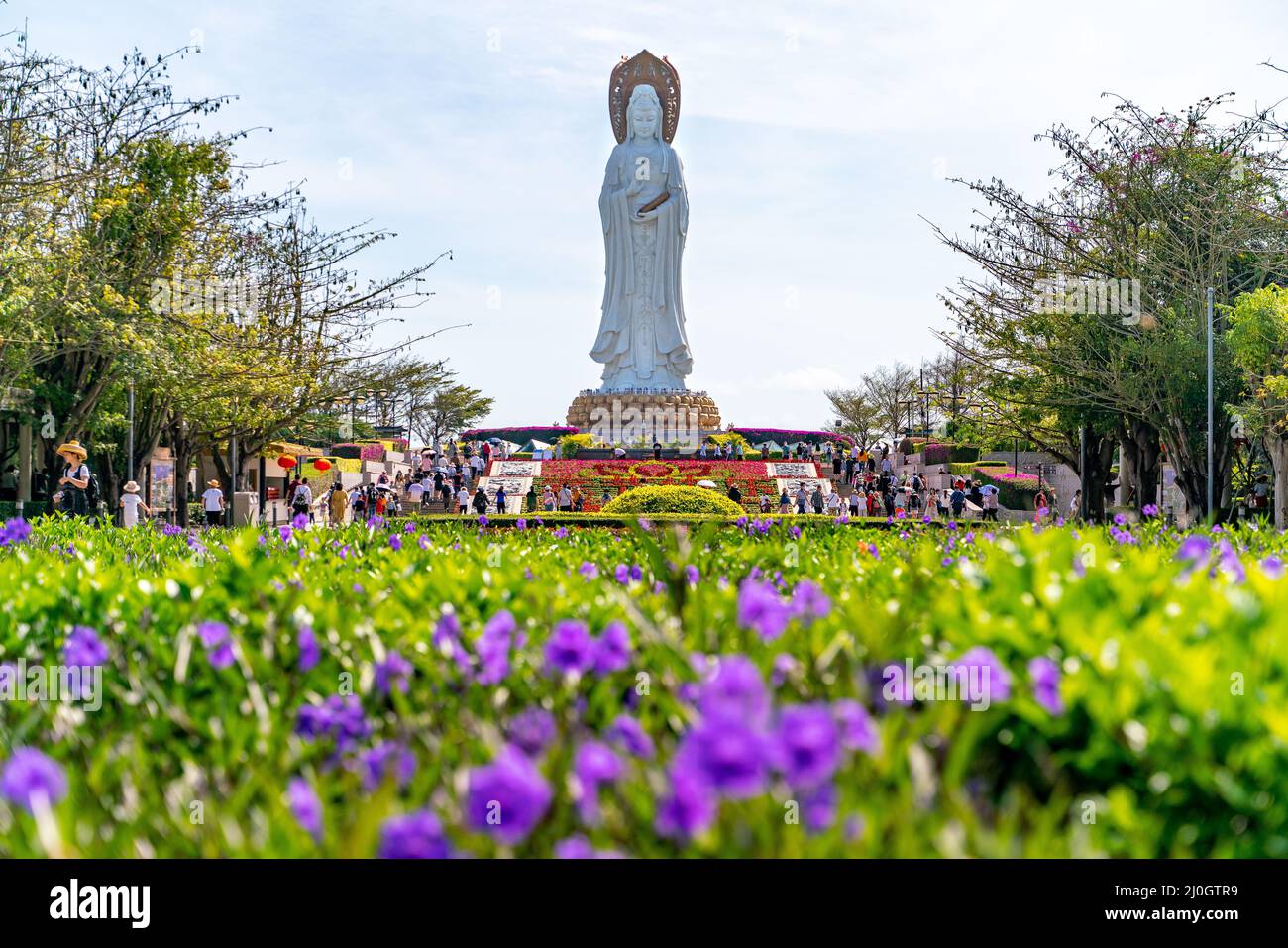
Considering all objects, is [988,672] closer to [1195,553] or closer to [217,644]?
[1195,553]

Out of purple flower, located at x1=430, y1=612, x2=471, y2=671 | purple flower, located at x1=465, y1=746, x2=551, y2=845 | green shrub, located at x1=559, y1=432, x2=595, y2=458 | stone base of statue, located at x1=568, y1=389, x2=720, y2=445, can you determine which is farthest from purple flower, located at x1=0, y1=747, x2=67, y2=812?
stone base of statue, located at x1=568, y1=389, x2=720, y2=445

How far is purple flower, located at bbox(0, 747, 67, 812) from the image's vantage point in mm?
2414

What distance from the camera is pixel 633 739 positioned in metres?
2.77

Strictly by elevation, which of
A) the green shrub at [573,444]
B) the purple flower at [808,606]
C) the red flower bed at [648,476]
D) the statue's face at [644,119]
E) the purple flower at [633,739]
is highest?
the statue's face at [644,119]

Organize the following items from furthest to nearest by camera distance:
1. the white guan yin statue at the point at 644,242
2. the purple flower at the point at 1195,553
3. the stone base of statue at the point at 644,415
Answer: the stone base of statue at the point at 644,415 < the white guan yin statue at the point at 644,242 < the purple flower at the point at 1195,553

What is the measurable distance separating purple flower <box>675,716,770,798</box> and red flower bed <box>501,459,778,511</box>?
32374 mm

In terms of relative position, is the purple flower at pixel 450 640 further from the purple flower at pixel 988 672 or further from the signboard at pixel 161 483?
the signboard at pixel 161 483

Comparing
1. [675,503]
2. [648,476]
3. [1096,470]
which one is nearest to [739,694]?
[675,503]

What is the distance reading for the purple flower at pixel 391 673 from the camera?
3.68 m

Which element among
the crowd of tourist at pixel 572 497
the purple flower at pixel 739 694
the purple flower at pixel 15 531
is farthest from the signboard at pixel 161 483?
the purple flower at pixel 739 694

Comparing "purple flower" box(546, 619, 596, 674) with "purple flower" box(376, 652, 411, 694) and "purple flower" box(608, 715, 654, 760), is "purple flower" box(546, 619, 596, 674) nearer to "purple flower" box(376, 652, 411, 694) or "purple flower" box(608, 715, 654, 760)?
"purple flower" box(608, 715, 654, 760)

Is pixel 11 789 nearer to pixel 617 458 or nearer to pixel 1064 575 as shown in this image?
pixel 1064 575
